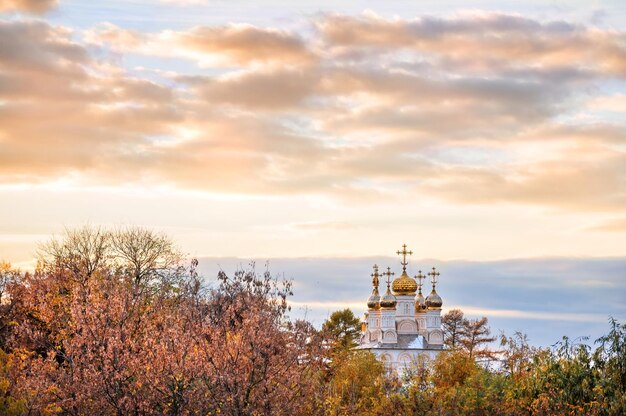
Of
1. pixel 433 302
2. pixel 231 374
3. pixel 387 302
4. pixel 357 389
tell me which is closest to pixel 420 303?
pixel 433 302

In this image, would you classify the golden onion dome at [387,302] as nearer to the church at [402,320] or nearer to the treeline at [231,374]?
the church at [402,320]

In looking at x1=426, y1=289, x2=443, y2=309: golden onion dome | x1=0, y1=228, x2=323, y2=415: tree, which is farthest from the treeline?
x1=426, y1=289, x2=443, y2=309: golden onion dome

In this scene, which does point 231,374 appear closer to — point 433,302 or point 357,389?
point 357,389

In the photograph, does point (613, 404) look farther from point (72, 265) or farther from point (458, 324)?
point (458, 324)

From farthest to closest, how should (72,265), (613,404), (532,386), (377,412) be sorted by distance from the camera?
(72,265), (377,412), (532,386), (613,404)

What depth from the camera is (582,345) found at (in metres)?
33.4

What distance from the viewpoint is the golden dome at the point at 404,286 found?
114938 mm

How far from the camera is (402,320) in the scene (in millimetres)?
114000

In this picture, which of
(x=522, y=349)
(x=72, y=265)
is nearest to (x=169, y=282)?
(x=72, y=265)

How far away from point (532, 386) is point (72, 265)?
26280 millimetres

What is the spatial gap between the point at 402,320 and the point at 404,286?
3561 mm

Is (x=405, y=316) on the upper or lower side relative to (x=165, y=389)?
upper

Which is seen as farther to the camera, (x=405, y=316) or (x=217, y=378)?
(x=405, y=316)

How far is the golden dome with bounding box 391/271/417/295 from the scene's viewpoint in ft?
377
